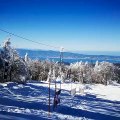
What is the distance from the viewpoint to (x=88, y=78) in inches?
6009

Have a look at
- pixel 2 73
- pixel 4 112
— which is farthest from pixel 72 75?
pixel 4 112

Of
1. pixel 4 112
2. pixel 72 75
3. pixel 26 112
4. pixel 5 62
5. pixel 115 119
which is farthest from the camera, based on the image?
pixel 72 75

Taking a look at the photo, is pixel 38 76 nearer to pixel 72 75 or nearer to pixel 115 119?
pixel 72 75

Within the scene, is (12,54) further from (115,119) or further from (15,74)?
(115,119)

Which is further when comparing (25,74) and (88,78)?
(88,78)

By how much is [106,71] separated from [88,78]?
11714 mm

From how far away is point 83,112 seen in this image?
40406mm

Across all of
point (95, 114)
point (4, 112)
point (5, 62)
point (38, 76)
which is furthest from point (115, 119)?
point (38, 76)

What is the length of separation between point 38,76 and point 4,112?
116 meters

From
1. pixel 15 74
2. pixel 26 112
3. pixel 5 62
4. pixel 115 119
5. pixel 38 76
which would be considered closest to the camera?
pixel 26 112

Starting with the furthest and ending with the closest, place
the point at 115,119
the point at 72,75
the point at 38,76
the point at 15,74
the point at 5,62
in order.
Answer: the point at 72,75, the point at 38,76, the point at 15,74, the point at 5,62, the point at 115,119

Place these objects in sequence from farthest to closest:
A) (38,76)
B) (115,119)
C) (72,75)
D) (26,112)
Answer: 1. (72,75)
2. (38,76)
3. (115,119)
4. (26,112)

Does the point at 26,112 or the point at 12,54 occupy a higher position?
the point at 12,54

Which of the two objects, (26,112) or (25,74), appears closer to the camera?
(26,112)
